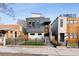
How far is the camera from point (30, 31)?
10.6 m

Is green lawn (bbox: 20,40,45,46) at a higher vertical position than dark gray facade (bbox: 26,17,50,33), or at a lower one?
lower

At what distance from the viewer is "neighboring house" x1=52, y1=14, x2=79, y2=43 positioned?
1052cm

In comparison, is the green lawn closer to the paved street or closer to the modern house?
the paved street

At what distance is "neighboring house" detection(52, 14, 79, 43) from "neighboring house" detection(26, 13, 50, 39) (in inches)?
5.1

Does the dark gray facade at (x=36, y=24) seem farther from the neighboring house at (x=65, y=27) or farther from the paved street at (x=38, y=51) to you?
the paved street at (x=38, y=51)

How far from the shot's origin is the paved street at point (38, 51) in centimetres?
1054

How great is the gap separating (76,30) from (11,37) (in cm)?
103

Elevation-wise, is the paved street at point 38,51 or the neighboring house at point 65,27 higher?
the neighboring house at point 65,27

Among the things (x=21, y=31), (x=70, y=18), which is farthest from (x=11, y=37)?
(x=70, y=18)

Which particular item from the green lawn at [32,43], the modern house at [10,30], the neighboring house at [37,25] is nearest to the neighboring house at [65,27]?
the neighboring house at [37,25]

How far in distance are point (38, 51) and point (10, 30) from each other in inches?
21.7

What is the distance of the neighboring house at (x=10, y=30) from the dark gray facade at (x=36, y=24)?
0.16m

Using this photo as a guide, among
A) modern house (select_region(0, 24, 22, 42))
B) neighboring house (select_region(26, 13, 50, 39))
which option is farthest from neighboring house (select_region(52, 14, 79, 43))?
modern house (select_region(0, 24, 22, 42))

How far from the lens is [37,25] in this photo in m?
10.6
